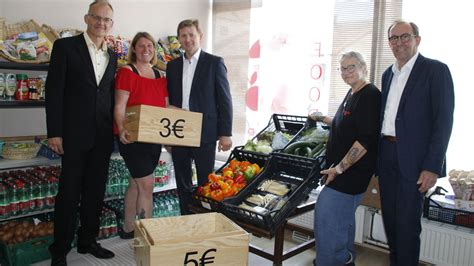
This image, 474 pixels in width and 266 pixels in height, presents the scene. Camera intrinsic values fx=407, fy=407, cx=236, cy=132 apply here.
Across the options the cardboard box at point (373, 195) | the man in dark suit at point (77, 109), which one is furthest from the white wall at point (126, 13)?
the cardboard box at point (373, 195)

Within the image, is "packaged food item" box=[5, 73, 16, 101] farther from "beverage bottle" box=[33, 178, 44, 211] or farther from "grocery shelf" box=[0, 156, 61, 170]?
"beverage bottle" box=[33, 178, 44, 211]

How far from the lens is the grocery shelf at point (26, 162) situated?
9.47ft

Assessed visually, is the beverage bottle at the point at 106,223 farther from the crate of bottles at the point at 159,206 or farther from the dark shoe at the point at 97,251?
the dark shoe at the point at 97,251

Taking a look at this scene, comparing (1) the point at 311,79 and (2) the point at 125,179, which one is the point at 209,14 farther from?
(2) the point at 125,179

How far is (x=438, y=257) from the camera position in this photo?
9.50 ft

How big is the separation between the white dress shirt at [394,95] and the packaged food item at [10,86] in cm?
255

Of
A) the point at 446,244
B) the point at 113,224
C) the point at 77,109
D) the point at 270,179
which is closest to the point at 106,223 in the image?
the point at 113,224

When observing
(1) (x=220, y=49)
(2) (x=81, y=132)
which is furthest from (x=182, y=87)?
(1) (x=220, y=49)

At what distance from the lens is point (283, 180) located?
8.64 ft

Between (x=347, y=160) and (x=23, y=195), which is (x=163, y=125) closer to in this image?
(x=347, y=160)

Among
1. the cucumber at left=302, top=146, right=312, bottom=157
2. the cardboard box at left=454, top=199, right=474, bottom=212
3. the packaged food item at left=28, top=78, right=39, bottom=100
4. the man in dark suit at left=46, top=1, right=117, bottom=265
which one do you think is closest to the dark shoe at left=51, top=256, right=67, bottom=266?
the man in dark suit at left=46, top=1, right=117, bottom=265

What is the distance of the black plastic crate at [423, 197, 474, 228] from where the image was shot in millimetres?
2750

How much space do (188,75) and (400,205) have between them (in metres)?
1.65

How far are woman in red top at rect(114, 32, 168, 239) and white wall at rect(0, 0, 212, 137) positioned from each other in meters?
0.99
